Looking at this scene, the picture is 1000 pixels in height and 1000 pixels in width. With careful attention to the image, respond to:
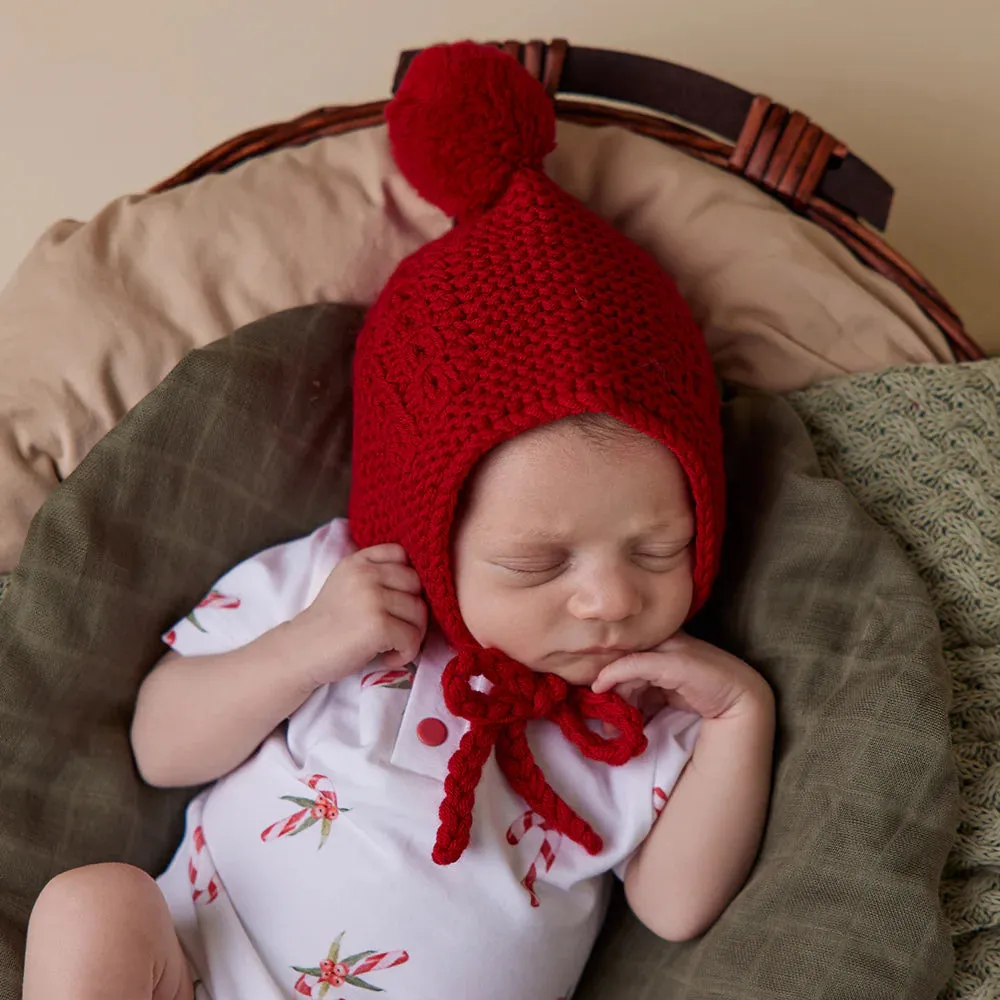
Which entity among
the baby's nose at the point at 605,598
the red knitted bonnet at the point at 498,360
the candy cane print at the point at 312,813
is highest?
the red knitted bonnet at the point at 498,360

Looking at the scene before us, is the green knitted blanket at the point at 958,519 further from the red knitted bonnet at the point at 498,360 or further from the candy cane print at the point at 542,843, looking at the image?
the candy cane print at the point at 542,843

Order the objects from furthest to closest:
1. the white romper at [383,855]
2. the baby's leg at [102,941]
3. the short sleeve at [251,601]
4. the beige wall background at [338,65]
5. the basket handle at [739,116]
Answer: the beige wall background at [338,65] < the basket handle at [739,116] < the short sleeve at [251,601] < the white romper at [383,855] < the baby's leg at [102,941]

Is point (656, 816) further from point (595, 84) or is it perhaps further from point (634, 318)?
point (595, 84)

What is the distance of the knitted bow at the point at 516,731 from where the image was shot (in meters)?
1.00

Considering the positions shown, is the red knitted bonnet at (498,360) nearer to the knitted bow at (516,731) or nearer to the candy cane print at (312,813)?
the knitted bow at (516,731)

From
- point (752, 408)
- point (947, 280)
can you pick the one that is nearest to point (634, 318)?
point (752, 408)

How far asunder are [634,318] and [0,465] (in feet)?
2.13

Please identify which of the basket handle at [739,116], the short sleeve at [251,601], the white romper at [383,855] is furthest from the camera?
the basket handle at [739,116]

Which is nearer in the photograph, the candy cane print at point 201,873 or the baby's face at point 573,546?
the baby's face at point 573,546

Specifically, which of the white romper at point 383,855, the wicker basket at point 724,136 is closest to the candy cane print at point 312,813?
the white romper at point 383,855

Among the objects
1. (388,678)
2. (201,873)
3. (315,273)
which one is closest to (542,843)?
(388,678)

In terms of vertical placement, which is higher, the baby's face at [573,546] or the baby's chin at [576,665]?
the baby's face at [573,546]

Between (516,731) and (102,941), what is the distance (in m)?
0.40

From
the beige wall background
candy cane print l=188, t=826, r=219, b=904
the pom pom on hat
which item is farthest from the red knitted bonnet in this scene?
the beige wall background
